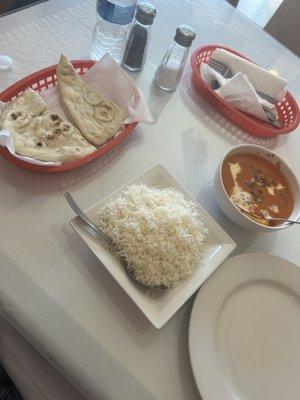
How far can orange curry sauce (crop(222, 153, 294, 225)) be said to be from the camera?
76 centimetres

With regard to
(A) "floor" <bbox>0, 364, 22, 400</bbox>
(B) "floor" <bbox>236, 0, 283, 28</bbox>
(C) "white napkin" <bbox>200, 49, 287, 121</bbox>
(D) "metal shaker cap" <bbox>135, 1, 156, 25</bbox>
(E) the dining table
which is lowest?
(B) "floor" <bbox>236, 0, 283, 28</bbox>

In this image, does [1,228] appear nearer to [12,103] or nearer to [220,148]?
[12,103]

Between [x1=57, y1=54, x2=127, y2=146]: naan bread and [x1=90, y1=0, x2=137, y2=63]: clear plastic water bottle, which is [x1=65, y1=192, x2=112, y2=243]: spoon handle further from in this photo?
[x1=90, y1=0, x2=137, y2=63]: clear plastic water bottle

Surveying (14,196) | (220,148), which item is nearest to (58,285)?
(14,196)

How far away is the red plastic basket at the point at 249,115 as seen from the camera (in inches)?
37.3

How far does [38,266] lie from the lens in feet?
2.02

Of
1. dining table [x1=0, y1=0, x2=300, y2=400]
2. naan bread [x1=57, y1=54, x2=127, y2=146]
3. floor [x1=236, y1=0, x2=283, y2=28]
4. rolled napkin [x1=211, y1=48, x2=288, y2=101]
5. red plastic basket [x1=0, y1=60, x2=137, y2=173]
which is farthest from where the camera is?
floor [x1=236, y1=0, x2=283, y2=28]

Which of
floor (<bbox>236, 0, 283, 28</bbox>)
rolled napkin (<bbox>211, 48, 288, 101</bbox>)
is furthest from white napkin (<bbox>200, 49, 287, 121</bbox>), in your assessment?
floor (<bbox>236, 0, 283, 28</bbox>)

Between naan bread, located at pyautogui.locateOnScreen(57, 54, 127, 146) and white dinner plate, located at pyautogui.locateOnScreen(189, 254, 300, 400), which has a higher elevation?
white dinner plate, located at pyautogui.locateOnScreen(189, 254, 300, 400)

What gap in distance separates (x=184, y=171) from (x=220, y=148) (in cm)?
14

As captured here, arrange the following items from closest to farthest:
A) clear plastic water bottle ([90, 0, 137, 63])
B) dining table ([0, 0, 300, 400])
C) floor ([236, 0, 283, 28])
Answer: dining table ([0, 0, 300, 400]) < clear plastic water bottle ([90, 0, 137, 63]) < floor ([236, 0, 283, 28])

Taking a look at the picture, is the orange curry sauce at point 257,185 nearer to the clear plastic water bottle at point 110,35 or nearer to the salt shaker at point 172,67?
the salt shaker at point 172,67

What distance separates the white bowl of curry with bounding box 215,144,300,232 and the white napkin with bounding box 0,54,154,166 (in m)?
0.22

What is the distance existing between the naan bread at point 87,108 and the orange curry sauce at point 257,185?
0.85 feet
